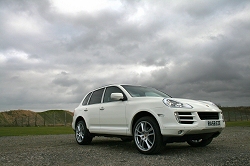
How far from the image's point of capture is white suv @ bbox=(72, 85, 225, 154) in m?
5.25

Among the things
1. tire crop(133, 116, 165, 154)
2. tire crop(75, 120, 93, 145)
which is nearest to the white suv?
tire crop(133, 116, 165, 154)

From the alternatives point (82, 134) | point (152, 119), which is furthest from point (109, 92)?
point (152, 119)

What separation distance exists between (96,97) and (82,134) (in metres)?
1.30

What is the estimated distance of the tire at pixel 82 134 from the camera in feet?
26.2

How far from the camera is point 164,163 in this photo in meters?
4.56

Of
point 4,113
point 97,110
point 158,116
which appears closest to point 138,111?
point 158,116

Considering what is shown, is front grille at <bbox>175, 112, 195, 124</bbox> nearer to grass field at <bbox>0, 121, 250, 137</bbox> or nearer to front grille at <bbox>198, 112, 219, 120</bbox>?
front grille at <bbox>198, 112, 219, 120</bbox>

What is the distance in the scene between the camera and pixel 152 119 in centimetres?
558

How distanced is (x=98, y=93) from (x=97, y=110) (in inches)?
29.1

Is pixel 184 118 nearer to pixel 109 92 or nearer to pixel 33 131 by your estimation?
pixel 109 92

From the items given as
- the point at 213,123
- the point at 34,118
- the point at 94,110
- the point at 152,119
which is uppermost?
the point at 94,110

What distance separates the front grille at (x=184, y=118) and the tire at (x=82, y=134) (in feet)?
12.0

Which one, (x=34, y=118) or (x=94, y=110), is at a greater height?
(x=94, y=110)

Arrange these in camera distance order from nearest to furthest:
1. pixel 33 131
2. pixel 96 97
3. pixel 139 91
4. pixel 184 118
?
1. pixel 184 118
2. pixel 139 91
3. pixel 96 97
4. pixel 33 131
